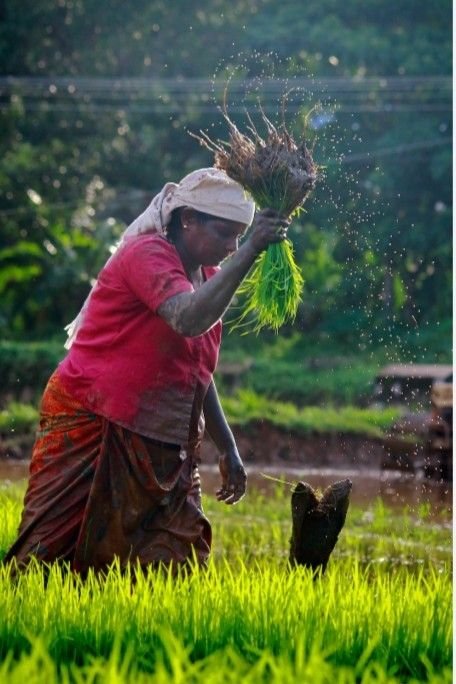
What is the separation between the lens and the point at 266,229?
4.98 meters

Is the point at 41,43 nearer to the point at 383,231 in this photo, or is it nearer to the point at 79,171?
the point at 79,171

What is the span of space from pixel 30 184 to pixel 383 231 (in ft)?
18.9

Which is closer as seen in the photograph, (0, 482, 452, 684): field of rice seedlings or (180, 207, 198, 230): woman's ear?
(0, 482, 452, 684): field of rice seedlings

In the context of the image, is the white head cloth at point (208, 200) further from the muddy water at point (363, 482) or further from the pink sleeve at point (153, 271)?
the muddy water at point (363, 482)

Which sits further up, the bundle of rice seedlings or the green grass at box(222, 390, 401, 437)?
the green grass at box(222, 390, 401, 437)

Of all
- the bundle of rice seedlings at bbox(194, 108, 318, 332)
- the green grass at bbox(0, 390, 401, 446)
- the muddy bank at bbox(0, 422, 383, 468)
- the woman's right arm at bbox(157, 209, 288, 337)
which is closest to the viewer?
the woman's right arm at bbox(157, 209, 288, 337)

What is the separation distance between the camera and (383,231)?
27250 mm

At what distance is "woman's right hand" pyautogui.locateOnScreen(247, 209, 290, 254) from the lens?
4.93 m

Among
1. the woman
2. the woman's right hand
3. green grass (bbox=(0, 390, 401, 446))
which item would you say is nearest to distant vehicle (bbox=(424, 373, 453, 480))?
green grass (bbox=(0, 390, 401, 446))

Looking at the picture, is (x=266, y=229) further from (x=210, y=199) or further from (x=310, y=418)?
→ (x=310, y=418)

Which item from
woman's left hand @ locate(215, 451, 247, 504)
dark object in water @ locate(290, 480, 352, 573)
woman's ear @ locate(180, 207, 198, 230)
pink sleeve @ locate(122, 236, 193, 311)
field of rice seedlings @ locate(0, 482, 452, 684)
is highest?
woman's ear @ locate(180, 207, 198, 230)

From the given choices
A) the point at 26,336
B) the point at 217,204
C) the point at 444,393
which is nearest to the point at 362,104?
the point at 26,336

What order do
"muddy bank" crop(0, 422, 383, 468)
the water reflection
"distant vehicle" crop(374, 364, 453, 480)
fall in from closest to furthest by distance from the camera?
the water reflection, "distant vehicle" crop(374, 364, 453, 480), "muddy bank" crop(0, 422, 383, 468)

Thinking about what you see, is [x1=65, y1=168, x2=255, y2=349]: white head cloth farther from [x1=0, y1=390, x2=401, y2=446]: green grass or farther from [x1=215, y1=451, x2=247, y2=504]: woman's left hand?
[x1=0, y1=390, x2=401, y2=446]: green grass
